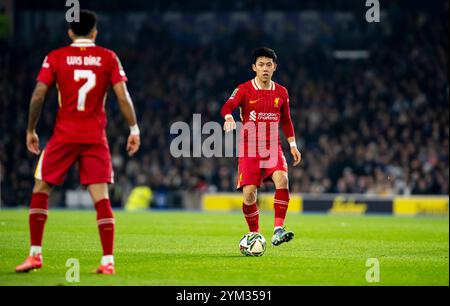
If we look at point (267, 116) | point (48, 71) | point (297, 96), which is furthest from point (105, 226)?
point (297, 96)

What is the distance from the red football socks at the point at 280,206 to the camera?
11.8 m

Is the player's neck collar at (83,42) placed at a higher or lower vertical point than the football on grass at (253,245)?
higher

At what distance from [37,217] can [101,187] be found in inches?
29.4

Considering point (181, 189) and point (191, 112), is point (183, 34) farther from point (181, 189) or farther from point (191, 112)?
point (181, 189)

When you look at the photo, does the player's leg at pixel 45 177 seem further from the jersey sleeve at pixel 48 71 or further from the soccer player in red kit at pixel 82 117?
the jersey sleeve at pixel 48 71

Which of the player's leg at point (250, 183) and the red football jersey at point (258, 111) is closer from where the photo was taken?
the player's leg at point (250, 183)

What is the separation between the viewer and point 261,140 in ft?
39.4

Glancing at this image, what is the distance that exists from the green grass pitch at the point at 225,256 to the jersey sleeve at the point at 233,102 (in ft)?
6.12

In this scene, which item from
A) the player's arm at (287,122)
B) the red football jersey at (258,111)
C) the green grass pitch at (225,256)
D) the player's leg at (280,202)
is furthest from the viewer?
the player's arm at (287,122)

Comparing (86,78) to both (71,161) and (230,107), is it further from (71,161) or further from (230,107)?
(230,107)

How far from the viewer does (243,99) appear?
12.0m

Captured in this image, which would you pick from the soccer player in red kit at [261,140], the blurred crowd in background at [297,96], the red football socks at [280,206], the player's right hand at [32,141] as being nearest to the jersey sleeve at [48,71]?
the player's right hand at [32,141]

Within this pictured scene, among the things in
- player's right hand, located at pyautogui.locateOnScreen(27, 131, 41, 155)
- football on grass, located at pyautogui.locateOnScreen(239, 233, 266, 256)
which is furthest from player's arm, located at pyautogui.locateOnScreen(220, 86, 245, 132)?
player's right hand, located at pyautogui.locateOnScreen(27, 131, 41, 155)
